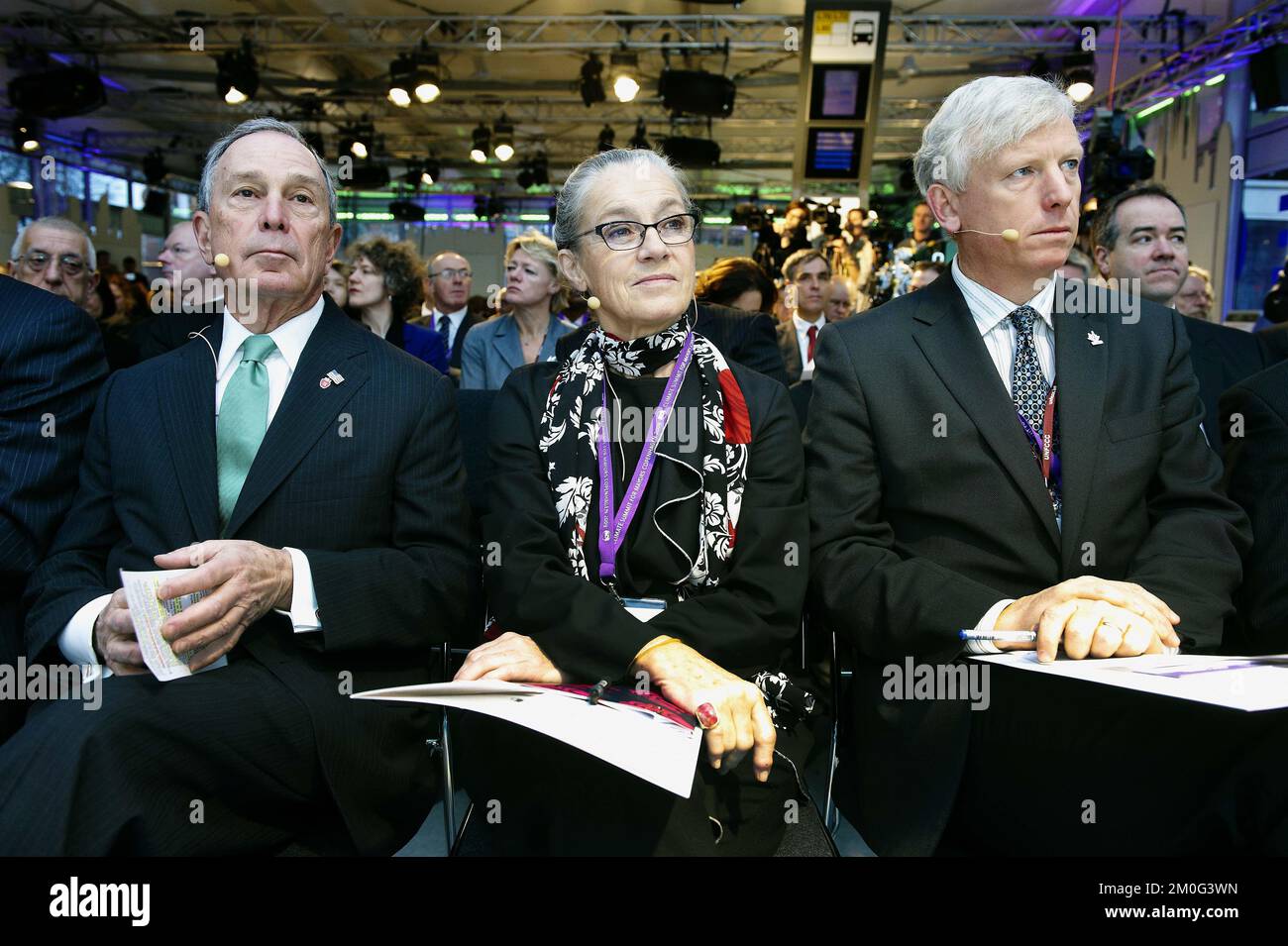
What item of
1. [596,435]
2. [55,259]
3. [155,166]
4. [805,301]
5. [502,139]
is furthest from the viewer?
[155,166]

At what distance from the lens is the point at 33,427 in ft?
6.28

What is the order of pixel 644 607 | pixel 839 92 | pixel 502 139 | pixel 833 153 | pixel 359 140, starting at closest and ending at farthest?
pixel 644 607 → pixel 839 92 → pixel 833 153 → pixel 359 140 → pixel 502 139

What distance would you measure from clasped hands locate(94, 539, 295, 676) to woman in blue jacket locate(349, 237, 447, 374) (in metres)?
4.03

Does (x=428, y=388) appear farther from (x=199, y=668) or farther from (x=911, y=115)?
(x=911, y=115)

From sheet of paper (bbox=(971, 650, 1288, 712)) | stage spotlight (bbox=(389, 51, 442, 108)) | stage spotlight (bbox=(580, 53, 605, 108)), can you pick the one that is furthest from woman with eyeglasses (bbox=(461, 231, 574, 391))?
stage spotlight (bbox=(580, 53, 605, 108))

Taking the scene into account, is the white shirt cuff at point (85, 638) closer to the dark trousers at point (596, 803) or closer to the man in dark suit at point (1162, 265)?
the dark trousers at point (596, 803)

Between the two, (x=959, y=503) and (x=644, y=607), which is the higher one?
(x=959, y=503)

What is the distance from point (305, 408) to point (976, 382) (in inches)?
50.4

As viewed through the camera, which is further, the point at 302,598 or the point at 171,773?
the point at 302,598

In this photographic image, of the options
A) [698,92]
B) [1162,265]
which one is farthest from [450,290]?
[1162,265]

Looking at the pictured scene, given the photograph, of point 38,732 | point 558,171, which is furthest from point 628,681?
point 558,171

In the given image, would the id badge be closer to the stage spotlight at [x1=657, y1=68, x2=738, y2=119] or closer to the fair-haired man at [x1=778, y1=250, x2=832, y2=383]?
the fair-haired man at [x1=778, y1=250, x2=832, y2=383]

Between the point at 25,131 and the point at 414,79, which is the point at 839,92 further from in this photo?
the point at 25,131

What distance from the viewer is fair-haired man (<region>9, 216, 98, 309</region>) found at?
4.45m
